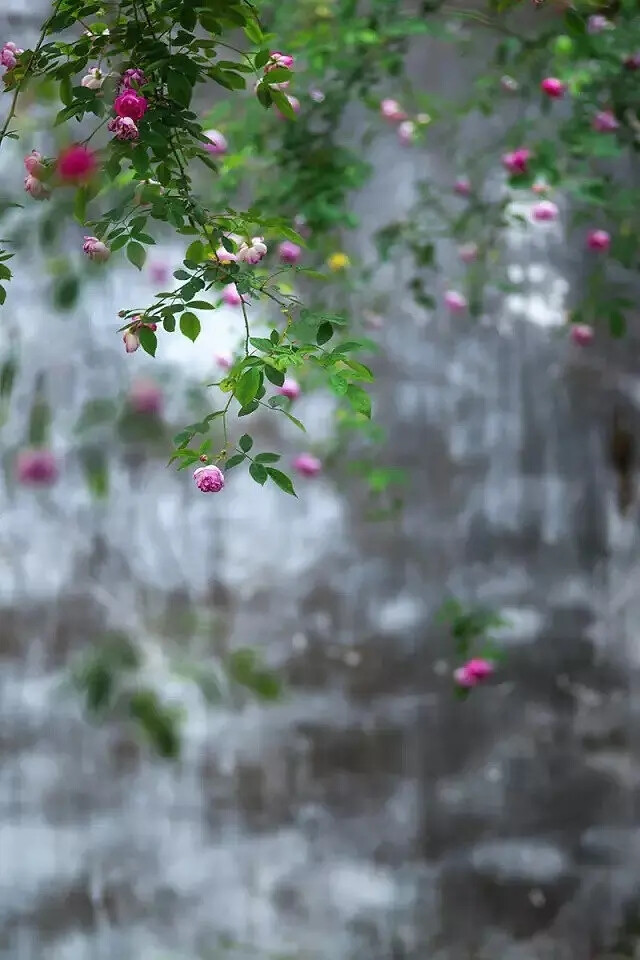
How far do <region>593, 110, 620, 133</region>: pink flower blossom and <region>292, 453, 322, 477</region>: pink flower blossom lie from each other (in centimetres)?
73

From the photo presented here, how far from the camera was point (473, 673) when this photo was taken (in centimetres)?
200

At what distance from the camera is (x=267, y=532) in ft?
6.84

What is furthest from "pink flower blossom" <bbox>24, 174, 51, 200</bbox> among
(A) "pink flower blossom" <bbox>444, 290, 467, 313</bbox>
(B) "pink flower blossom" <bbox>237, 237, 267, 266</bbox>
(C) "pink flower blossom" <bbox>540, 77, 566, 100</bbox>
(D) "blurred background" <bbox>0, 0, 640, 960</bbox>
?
(A) "pink flower blossom" <bbox>444, 290, 467, 313</bbox>

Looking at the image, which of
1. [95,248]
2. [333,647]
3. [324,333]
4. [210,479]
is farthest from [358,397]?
[333,647]

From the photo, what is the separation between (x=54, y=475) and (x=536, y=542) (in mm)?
895

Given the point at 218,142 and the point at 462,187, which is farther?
the point at 462,187

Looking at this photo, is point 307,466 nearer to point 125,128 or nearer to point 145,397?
point 145,397

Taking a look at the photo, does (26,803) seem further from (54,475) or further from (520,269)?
(520,269)

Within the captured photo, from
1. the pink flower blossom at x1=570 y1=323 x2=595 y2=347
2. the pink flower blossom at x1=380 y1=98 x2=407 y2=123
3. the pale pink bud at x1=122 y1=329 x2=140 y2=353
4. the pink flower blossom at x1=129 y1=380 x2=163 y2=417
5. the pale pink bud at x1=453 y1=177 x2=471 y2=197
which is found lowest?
the pink flower blossom at x1=129 y1=380 x2=163 y2=417

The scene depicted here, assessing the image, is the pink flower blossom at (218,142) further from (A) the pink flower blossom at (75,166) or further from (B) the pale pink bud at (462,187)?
(A) the pink flower blossom at (75,166)

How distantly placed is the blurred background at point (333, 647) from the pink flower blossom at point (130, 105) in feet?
3.19

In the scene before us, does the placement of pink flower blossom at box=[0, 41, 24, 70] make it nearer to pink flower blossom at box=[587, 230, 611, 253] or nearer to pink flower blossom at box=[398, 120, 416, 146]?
pink flower blossom at box=[398, 120, 416, 146]

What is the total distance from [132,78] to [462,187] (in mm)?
1081

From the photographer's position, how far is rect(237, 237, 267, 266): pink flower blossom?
117 centimetres
